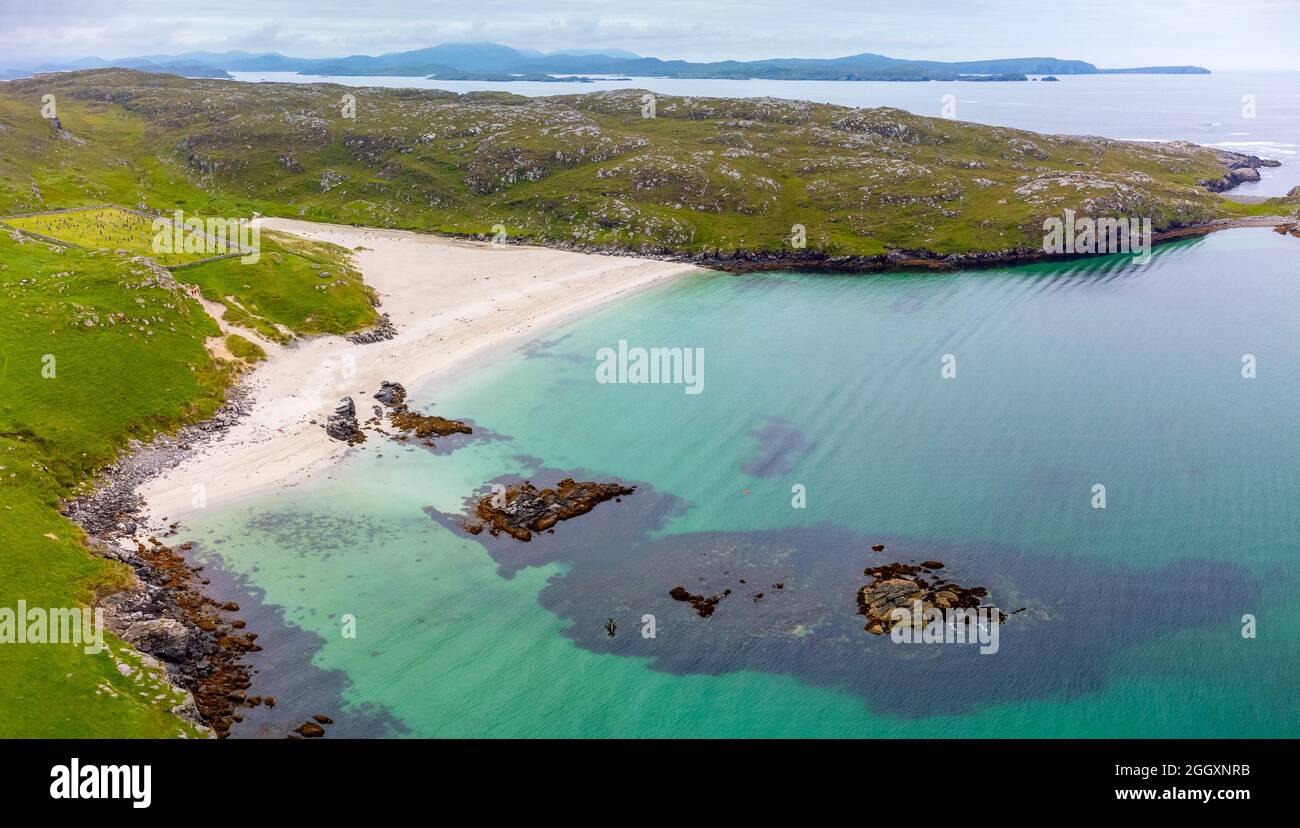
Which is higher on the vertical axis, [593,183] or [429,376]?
[593,183]

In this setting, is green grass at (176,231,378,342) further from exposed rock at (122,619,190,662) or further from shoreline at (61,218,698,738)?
exposed rock at (122,619,190,662)

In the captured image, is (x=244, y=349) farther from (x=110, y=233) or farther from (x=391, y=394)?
(x=110, y=233)

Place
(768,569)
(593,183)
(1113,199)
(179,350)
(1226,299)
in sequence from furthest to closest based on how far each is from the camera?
(593,183) < (1113,199) < (1226,299) < (179,350) < (768,569)

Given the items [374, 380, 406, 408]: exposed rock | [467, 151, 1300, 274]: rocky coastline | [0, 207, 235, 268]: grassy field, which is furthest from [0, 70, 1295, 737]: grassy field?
[374, 380, 406, 408]: exposed rock

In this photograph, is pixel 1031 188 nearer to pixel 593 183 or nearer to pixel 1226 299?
pixel 1226 299

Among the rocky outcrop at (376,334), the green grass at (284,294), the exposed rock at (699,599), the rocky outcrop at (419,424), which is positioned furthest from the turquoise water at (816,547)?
the green grass at (284,294)

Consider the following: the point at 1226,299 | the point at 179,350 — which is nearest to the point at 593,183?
the point at 179,350

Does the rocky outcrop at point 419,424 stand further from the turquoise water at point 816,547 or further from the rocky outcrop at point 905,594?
the rocky outcrop at point 905,594
